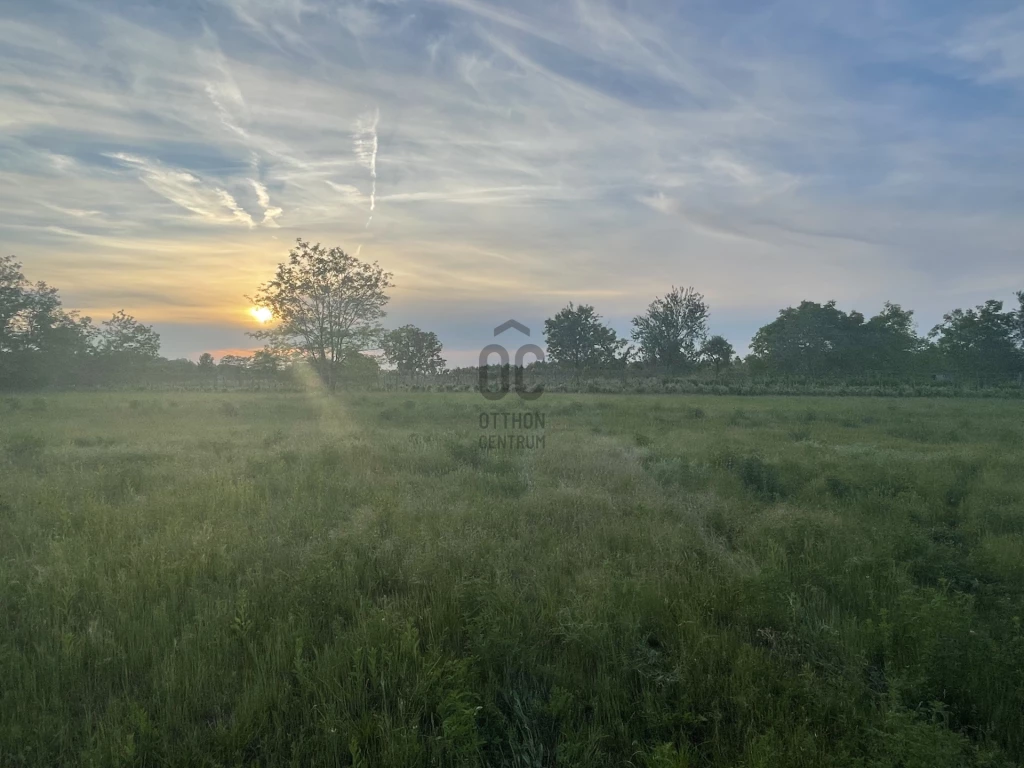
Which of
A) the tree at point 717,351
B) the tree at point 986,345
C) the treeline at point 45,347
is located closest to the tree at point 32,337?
the treeline at point 45,347

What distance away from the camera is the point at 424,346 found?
199ft

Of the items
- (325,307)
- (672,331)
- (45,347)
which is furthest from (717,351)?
(45,347)

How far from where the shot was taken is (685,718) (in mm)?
3043

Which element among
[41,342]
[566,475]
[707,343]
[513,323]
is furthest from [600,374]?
[41,342]

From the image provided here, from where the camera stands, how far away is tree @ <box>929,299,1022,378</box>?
148ft

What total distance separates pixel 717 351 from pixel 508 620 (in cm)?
5689

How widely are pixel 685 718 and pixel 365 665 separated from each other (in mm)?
1935

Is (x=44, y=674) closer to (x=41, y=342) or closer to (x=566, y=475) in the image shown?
(x=566, y=475)

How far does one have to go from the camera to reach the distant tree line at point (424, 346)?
35125 millimetres

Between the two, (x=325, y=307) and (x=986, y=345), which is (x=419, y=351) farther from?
(x=986, y=345)

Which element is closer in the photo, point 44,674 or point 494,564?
point 44,674

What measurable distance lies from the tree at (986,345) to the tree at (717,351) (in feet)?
61.4

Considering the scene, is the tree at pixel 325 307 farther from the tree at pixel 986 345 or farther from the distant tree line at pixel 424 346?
the tree at pixel 986 345

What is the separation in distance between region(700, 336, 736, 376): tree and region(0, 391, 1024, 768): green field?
163 feet
